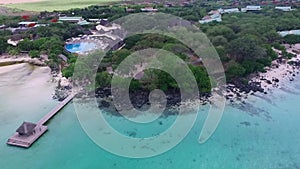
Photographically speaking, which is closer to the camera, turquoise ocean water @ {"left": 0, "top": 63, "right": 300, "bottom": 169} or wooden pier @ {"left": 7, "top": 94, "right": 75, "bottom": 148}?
turquoise ocean water @ {"left": 0, "top": 63, "right": 300, "bottom": 169}

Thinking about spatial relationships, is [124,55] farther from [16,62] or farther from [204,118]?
[16,62]

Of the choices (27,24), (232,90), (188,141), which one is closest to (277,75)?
(232,90)

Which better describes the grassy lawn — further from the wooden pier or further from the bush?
the wooden pier

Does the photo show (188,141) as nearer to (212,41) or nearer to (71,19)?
(212,41)

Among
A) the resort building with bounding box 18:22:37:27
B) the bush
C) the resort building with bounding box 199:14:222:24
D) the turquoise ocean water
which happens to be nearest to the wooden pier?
the turquoise ocean water

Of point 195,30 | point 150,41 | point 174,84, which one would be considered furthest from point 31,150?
point 195,30

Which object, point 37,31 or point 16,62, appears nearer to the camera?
point 16,62
